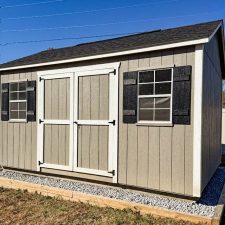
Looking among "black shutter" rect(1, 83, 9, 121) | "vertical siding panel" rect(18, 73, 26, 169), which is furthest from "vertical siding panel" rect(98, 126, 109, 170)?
"black shutter" rect(1, 83, 9, 121)

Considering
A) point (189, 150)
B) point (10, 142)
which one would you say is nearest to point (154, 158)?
point (189, 150)

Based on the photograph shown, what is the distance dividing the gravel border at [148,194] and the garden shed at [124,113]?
0.16 meters

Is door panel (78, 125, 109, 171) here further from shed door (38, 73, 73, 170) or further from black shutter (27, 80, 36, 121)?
black shutter (27, 80, 36, 121)

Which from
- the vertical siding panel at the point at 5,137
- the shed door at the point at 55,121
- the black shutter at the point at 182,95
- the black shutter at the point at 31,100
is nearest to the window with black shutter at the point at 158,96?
the black shutter at the point at 182,95

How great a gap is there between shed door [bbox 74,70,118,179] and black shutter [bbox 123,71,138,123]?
8.1 inches

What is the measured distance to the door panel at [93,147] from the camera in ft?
18.3

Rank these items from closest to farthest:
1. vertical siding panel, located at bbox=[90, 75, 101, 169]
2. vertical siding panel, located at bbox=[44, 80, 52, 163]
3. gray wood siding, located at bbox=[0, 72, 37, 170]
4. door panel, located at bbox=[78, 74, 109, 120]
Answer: door panel, located at bbox=[78, 74, 109, 120] → vertical siding panel, located at bbox=[90, 75, 101, 169] → vertical siding panel, located at bbox=[44, 80, 52, 163] → gray wood siding, located at bbox=[0, 72, 37, 170]

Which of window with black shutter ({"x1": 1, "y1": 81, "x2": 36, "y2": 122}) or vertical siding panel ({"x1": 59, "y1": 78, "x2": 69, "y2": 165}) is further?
window with black shutter ({"x1": 1, "y1": 81, "x2": 36, "y2": 122})

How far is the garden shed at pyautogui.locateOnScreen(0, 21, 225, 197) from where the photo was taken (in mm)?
4637

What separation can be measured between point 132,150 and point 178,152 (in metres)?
0.92

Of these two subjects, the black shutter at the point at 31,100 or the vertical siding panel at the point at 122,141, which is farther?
the black shutter at the point at 31,100

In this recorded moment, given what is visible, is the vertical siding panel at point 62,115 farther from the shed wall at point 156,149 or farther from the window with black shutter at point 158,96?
the window with black shutter at point 158,96

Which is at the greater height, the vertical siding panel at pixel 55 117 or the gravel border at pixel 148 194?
the vertical siding panel at pixel 55 117

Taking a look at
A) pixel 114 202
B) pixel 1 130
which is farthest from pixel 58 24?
pixel 114 202
